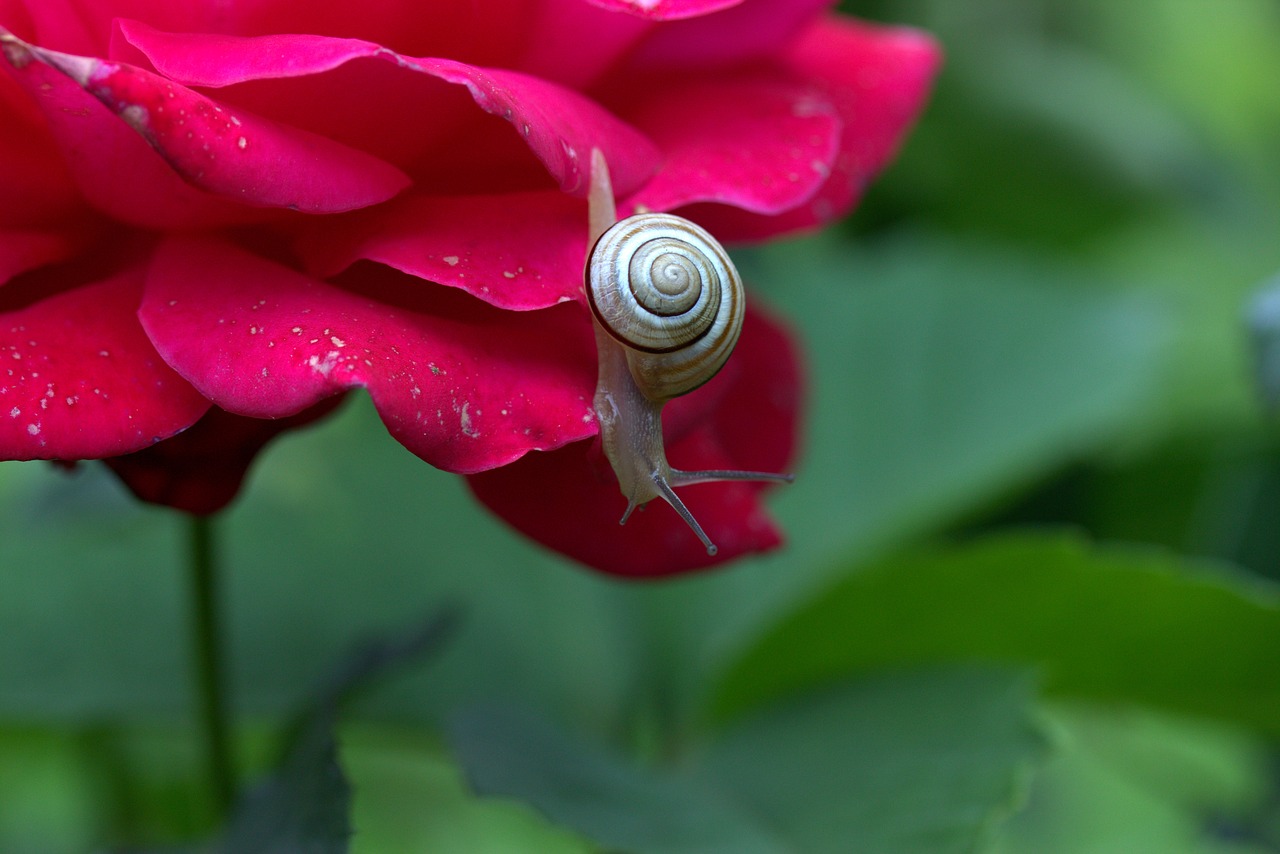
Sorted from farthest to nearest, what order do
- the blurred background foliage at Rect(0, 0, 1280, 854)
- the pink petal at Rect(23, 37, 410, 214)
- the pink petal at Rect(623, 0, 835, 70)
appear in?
the blurred background foliage at Rect(0, 0, 1280, 854) < the pink petal at Rect(623, 0, 835, 70) < the pink petal at Rect(23, 37, 410, 214)

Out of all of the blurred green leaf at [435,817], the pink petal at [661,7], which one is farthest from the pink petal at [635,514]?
the blurred green leaf at [435,817]

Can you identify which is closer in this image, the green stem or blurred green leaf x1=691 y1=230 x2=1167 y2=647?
the green stem

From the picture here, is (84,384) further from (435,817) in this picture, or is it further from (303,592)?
(435,817)

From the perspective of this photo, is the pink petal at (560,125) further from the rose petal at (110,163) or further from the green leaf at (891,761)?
the green leaf at (891,761)

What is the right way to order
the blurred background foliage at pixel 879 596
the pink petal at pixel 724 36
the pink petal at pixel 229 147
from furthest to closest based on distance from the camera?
1. the blurred background foliage at pixel 879 596
2. the pink petal at pixel 724 36
3. the pink petal at pixel 229 147

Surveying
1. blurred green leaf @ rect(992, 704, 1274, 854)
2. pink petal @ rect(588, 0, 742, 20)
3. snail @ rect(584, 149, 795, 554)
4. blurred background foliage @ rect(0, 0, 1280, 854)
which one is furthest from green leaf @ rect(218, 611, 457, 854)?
blurred green leaf @ rect(992, 704, 1274, 854)

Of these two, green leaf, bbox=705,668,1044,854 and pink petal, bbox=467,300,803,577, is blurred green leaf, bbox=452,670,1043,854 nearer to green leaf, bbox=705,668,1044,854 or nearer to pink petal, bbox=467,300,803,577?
green leaf, bbox=705,668,1044,854

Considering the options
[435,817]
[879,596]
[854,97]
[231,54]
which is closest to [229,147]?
[231,54]
